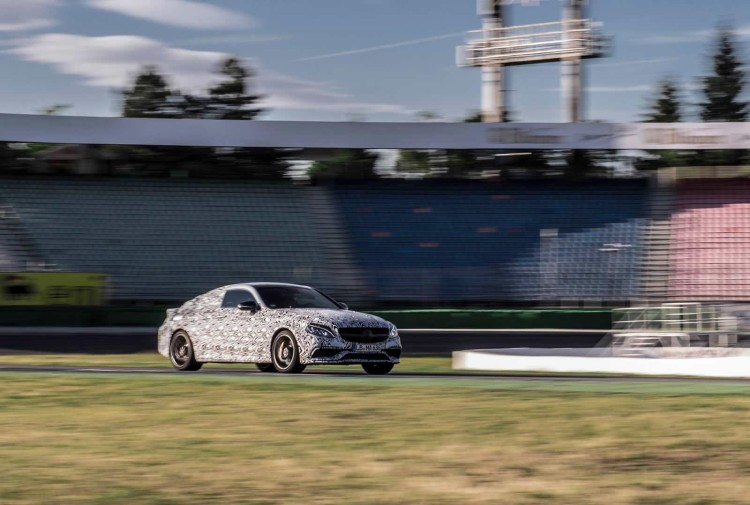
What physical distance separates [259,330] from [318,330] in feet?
3.72

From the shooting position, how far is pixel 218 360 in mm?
17266

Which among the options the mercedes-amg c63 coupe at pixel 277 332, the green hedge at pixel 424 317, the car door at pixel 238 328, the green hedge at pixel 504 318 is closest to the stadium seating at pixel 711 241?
the green hedge at pixel 504 318

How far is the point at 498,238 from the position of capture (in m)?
40.8

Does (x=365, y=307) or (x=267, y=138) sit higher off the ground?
(x=267, y=138)

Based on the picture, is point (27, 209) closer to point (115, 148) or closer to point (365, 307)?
point (115, 148)

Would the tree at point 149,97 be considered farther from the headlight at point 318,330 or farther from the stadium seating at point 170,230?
the headlight at point 318,330

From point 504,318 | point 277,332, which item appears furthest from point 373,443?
point 504,318

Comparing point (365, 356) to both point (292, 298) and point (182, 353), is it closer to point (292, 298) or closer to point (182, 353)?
point (292, 298)

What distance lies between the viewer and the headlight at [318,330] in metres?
15.7

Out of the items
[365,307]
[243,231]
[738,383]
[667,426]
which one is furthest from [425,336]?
[667,426]

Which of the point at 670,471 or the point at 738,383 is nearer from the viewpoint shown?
the point at 670,471

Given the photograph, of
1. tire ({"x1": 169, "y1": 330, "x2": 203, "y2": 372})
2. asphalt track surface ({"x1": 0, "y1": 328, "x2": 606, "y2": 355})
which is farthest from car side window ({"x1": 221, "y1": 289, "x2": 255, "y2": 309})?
asphalt track surface ({"x1": 0, "y1": 328, "x2": 606, "y2": 355})

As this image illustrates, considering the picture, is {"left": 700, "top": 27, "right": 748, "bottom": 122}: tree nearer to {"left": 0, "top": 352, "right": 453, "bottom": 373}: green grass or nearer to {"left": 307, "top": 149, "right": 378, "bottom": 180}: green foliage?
{"left": 307, "top": 149, "right": 378, "bottom": 180}: green foliage

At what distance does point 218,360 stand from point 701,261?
25375 mm
